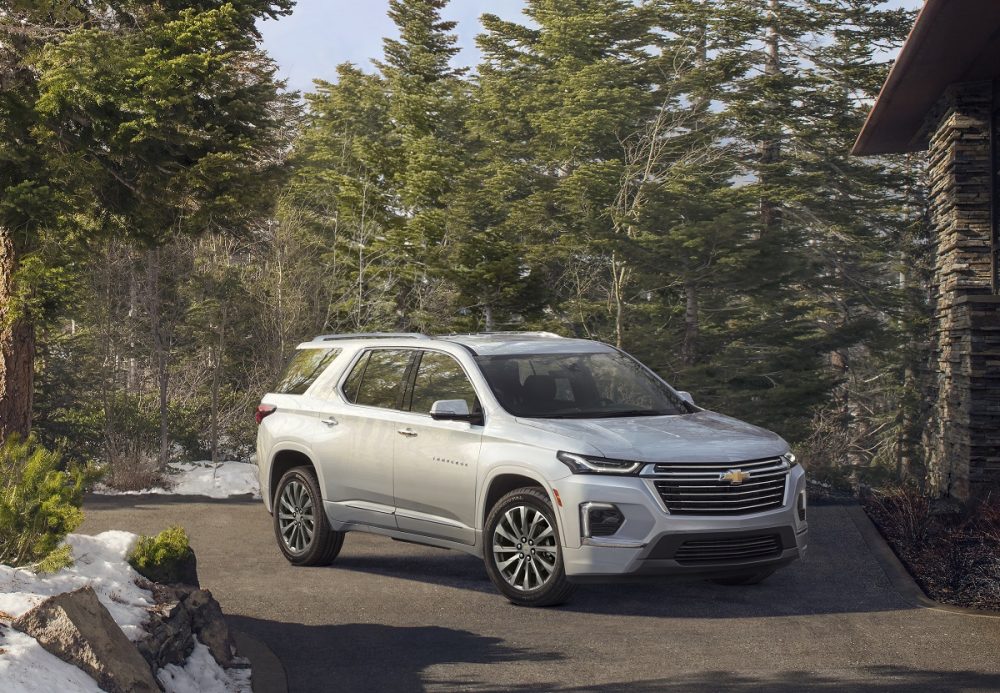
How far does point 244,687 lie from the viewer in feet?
20.7

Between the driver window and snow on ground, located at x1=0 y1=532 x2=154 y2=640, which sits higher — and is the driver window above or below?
above

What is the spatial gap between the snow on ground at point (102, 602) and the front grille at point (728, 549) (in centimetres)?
309

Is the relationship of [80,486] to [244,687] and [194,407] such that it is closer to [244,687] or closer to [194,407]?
[244,687]

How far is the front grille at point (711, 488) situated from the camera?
320 inches

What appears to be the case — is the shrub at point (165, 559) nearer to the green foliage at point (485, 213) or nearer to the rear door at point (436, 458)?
the rear door at point (436, 458)

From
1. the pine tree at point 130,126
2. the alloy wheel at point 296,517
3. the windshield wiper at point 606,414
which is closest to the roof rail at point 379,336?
the alloy wheel at point 296,517

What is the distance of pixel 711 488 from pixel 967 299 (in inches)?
237

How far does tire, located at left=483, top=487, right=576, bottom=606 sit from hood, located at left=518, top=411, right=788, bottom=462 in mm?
542

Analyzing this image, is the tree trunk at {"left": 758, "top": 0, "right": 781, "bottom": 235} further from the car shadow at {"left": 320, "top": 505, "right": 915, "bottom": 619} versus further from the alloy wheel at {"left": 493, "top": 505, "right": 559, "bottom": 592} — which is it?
the alloy wheel at {"left": 493, "top": 505, "right": 559, "bottom": 592}

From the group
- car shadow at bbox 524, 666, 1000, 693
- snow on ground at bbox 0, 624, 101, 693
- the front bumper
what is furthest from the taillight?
snow on ground at bbox 0, 624, 101, 693

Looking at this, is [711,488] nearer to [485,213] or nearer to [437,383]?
[437,383]

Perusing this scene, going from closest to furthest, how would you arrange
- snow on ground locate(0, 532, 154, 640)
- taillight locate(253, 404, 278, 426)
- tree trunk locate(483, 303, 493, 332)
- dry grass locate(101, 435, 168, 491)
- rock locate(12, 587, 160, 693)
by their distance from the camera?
rock locate(12, 587, 160, 693)
snow on ground locate(0, 532, 154, 640)
taillight locate(253, 404, 278, 426)
dry grass locate(101, 435, 168, 491)
tree trunk locate(483, 303, 493, 332)

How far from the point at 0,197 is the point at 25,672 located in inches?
475

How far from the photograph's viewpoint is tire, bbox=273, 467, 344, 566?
10.3 meters
